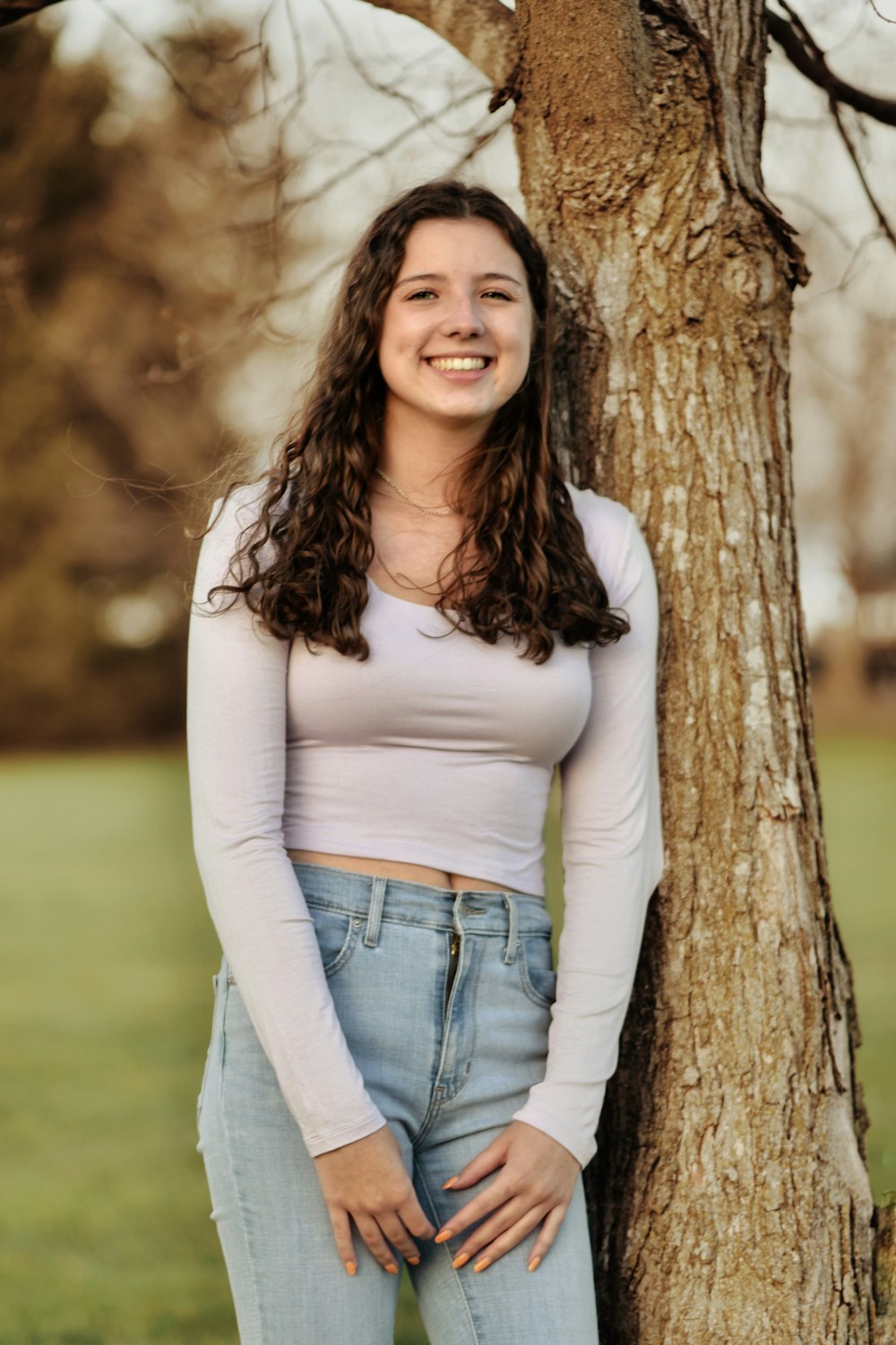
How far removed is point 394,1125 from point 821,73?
2.22 meters

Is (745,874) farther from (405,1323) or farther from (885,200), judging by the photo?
(405,1323)

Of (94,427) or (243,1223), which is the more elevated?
(94,427)

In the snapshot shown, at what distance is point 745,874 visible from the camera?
217 cm

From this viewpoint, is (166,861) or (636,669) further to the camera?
(166,861)

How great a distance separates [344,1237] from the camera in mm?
1771

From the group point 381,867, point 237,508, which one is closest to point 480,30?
point 237,508

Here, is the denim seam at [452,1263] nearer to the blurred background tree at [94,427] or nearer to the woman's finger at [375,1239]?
the woman's finger at [375,1239]

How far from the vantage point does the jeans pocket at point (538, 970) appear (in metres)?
1.94

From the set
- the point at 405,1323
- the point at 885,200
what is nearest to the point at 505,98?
the point at 885,200

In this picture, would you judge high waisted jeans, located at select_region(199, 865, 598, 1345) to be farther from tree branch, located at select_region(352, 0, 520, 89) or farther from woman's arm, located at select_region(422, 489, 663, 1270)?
tree branch, located at select_region(352, 0, 520, 89)

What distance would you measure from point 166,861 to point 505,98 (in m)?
12.4

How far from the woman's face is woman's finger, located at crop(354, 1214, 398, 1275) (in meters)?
1.10

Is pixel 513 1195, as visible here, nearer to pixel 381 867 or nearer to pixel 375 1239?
pixel 375 1239

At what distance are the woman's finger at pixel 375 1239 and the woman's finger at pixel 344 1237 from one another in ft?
0.05
